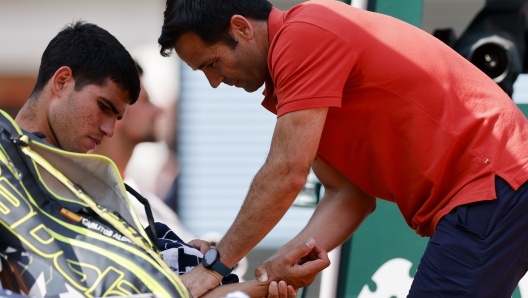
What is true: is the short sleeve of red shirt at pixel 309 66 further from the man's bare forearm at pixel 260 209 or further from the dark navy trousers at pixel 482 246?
the dark navy trousers at pixel 482 246

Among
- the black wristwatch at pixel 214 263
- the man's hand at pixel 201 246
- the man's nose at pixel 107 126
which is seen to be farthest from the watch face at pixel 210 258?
the man's nose at pixel 107 126

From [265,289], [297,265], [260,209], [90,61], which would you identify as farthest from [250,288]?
[90,61]

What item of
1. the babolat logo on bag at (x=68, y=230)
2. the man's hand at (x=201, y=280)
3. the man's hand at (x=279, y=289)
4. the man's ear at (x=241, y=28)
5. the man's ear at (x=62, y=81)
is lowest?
the man's hand at (x=279, y=289)

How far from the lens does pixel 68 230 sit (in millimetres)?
1638

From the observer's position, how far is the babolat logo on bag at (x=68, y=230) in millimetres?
1561

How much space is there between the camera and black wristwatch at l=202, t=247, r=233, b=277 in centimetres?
210

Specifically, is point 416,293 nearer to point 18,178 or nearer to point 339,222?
point 339,222

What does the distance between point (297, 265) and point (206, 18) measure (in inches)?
29.8

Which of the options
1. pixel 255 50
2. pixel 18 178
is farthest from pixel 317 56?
pixel 18 178

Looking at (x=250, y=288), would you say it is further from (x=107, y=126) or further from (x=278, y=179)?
(x=107, y=126)

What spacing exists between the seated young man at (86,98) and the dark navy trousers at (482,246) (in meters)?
0.34

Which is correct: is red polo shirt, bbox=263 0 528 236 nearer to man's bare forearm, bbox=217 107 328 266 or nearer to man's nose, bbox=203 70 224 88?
man's bare forearm, bbox=217 107 328 266

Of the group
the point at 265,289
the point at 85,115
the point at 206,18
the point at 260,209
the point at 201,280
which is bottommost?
the point at 265,289

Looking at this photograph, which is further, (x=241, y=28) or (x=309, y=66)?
(x=241, y=28)
